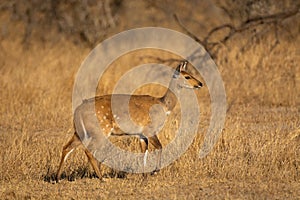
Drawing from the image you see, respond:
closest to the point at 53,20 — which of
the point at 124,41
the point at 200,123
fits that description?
the point at 124,41

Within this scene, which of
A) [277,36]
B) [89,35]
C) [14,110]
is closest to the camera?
[14,110]

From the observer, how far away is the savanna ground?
752 centimetres

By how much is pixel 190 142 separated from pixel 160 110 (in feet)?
1.98

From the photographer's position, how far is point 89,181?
7.87 m

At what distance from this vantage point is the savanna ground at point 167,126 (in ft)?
24.7

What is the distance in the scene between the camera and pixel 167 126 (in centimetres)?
973

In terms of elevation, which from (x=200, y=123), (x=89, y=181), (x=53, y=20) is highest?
(x=53, y=20)

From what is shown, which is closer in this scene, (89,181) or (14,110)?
(89,181)

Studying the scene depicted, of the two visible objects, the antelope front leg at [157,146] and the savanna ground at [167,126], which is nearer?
the savanna ground at [167,126]

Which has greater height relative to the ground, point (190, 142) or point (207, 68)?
point (207, 68)

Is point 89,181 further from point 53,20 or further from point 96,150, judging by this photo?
point 53,20

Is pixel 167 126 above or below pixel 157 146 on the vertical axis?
above

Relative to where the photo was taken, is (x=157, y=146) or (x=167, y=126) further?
(x=167, y=126)

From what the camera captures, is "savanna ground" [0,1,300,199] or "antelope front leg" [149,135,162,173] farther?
"antelope front leg" [149,135,162,173]
